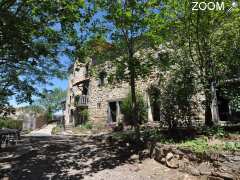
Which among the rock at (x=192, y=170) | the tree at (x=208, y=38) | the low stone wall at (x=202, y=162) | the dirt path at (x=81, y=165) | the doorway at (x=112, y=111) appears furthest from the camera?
the doorway at (x=112, y=111)

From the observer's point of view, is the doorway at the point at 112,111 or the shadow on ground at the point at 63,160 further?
the doorway at the point at 112,111

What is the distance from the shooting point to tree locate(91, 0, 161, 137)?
32.4ft

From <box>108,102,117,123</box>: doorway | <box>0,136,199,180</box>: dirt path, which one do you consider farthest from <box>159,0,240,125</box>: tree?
<box>108,102,117,123</box>: doorway

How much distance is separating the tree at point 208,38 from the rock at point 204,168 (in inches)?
153

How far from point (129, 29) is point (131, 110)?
27.1ft

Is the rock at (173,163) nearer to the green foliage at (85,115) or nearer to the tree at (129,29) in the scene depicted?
the tree at (129,29)

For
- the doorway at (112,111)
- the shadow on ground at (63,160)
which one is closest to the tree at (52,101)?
the doorway at (112,111)

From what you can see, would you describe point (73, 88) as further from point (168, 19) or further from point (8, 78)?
point (168, 19)

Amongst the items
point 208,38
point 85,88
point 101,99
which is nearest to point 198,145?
point 208,38

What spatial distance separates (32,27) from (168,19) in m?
6.11

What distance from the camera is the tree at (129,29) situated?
9875 mm

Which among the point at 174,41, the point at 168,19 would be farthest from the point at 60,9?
the point at 174,41

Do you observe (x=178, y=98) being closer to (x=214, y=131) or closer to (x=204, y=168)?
(x=214, y=131)

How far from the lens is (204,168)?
6.66 metres
